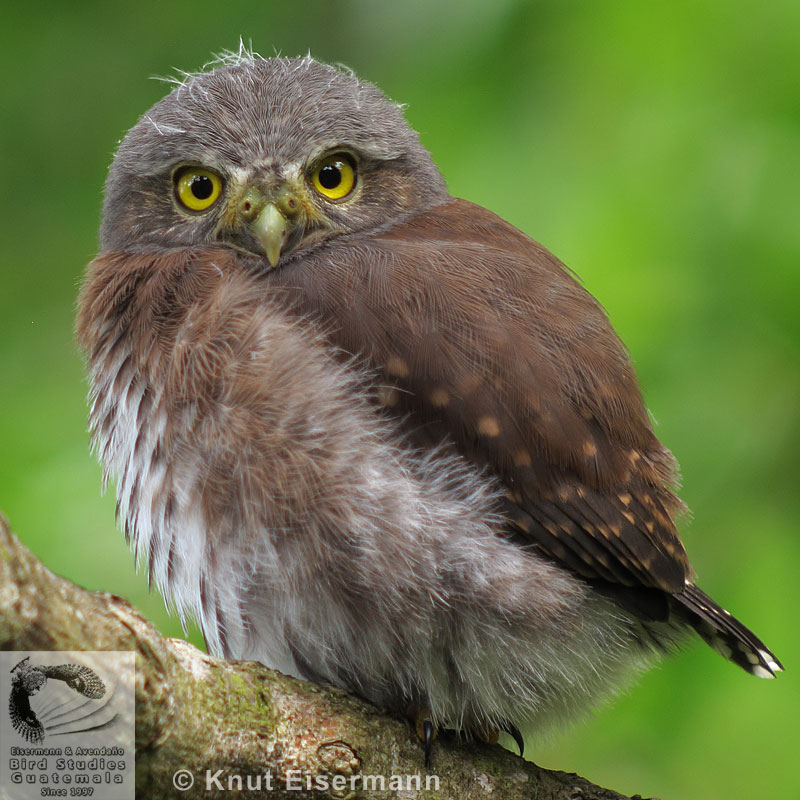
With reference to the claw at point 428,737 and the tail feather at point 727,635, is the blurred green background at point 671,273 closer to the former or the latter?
the tail feather at point 727,635

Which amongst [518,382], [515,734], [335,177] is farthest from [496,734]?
[335,177]

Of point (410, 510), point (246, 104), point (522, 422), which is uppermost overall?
point (246, 104)

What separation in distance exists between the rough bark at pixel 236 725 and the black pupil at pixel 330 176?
154cm

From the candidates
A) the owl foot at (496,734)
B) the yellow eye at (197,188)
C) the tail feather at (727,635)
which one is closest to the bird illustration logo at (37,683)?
the owl foot at (496,734)

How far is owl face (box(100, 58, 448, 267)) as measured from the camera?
10.4ft

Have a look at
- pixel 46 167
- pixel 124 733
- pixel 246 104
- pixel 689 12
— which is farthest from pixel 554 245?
pixel 46 167

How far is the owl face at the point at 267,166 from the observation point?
3.18 m

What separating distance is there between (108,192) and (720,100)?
6.37 feet

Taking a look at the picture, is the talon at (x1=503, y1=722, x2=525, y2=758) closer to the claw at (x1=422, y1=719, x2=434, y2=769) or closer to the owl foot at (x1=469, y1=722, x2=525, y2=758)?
the owl foot at (x1=469, y1=722, x2=525, y2=758)

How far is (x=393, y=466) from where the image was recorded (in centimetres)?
274

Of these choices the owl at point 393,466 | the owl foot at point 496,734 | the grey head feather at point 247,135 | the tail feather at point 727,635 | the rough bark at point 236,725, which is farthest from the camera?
the grey head feather at point 247,135

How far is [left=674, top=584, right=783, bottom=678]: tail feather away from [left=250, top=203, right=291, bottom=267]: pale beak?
55.2 inches

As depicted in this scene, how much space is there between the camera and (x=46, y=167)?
4105mm

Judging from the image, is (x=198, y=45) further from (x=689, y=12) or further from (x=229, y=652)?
(x=229, y=652)
